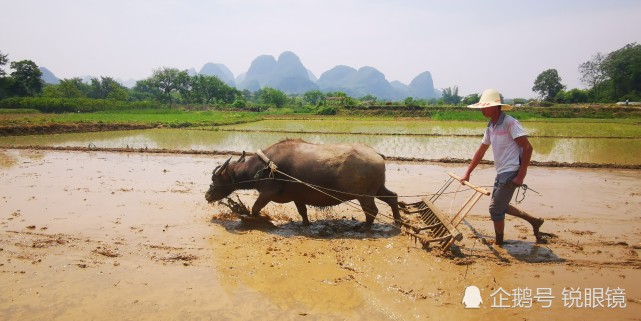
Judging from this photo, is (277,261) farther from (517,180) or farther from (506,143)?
(506,143)

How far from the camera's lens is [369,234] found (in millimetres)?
5625

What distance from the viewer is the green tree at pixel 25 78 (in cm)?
4619

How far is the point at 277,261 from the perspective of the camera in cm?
456

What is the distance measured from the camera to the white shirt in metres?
4.42

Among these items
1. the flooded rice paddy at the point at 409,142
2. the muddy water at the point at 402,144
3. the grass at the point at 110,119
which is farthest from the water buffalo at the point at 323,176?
the grass at the point at 110,119

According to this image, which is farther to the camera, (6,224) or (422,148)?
(422,148)

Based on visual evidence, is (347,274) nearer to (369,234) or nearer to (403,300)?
(403,300)

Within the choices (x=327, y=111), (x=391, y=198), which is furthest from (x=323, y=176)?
(x=327, y=111)

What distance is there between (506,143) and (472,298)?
1.97 metres

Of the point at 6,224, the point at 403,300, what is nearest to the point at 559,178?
the point at 403,300

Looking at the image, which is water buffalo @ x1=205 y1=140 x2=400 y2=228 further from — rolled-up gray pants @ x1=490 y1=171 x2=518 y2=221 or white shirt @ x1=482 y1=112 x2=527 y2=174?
white shirt @ x1=482 y1=112 x2=527 y2=174

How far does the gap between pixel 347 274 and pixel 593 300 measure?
2.37 meters

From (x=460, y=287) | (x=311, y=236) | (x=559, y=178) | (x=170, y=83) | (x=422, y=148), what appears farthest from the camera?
(x=170, y=83)

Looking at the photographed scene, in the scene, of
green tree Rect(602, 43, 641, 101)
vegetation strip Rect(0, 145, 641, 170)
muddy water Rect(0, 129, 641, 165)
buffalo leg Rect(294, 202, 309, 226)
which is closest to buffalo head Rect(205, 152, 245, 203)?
buffalo leg Rect(294, 202, 309, 226)
